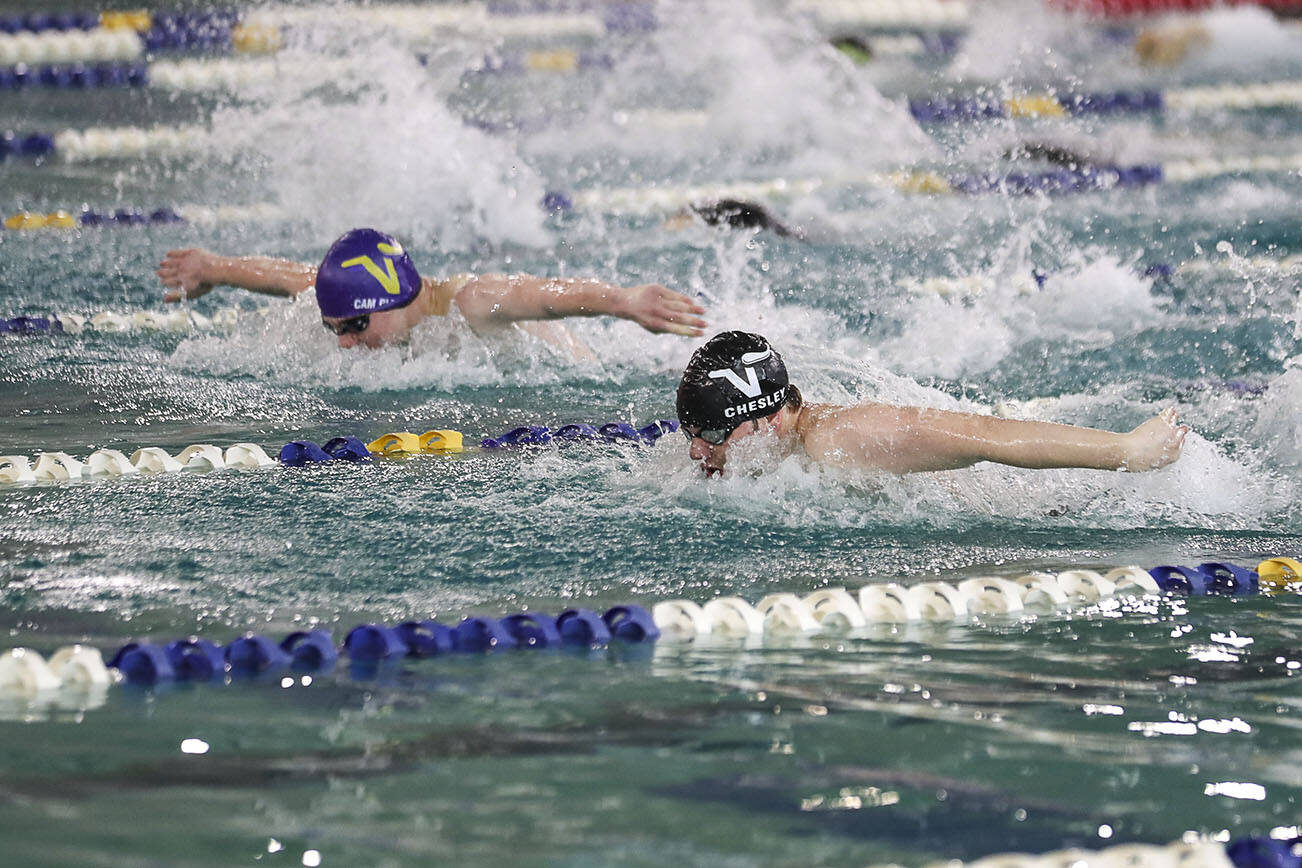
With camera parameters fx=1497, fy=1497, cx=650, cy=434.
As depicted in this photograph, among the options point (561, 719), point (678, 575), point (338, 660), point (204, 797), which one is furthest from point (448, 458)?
point (204, 797)

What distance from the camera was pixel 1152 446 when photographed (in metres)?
3.27

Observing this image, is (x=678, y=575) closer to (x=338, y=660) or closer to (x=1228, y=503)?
(x=338, y=660)

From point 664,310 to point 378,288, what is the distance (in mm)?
1355

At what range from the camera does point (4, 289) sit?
6664 millimetres

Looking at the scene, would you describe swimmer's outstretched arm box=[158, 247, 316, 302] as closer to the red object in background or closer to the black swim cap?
the black swim cap

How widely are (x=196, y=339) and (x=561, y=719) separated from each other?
373cm

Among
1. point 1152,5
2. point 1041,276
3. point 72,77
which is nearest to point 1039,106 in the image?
point 1152,5

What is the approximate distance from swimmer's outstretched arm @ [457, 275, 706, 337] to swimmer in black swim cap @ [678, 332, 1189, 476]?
46 cm

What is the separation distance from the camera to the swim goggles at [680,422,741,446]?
353cm

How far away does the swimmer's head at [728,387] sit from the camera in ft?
11.4

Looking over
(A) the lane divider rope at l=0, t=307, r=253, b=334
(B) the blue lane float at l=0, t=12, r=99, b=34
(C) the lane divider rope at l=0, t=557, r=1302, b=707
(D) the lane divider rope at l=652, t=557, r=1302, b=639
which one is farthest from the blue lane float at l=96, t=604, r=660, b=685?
(B) the blue lane float at l=0, t=12, r=99, b=34

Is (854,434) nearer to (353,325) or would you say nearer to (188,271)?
(353,325)

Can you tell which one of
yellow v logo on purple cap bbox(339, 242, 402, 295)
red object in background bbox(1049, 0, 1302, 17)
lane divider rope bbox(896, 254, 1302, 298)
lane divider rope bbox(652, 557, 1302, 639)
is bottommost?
lane divider rope bbox(652, 557, 1302, 639)

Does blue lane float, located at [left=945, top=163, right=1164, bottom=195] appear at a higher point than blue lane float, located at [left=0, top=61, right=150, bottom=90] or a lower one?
lower
